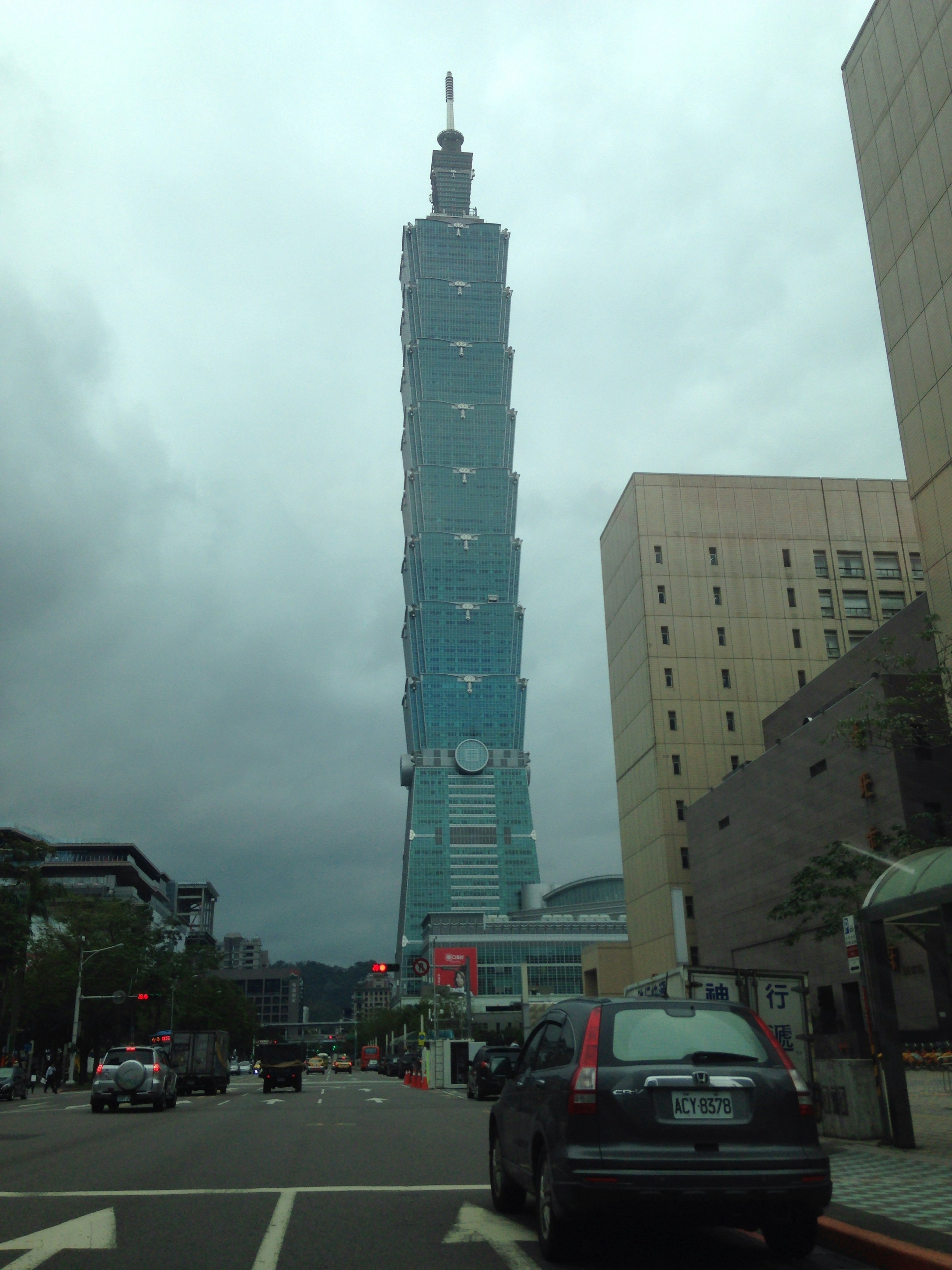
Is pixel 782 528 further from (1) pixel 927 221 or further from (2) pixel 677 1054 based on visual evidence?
(2) pixel 677 1054

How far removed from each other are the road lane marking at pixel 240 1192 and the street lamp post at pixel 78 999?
58900 mm

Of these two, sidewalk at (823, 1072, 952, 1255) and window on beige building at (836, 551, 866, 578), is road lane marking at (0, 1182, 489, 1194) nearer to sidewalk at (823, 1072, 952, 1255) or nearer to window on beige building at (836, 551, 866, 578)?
sidewalk at (823, 1072, 952, 1255)

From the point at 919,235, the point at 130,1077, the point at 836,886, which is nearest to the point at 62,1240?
the point at 130,1077

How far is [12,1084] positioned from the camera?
143 feet

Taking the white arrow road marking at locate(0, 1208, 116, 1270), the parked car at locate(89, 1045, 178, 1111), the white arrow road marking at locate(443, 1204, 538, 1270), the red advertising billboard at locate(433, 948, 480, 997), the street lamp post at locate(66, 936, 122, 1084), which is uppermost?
the red advertising billboard at locate(433, 948, 480, 997)

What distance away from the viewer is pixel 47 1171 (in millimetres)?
13141

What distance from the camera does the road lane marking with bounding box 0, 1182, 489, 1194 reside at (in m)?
10.7

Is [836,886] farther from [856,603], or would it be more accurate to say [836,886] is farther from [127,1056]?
[856,603]

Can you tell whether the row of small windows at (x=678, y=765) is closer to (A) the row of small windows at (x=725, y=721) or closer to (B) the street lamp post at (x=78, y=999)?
(A) the row of small windows at (x=725, y=721)

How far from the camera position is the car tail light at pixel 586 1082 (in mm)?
6938

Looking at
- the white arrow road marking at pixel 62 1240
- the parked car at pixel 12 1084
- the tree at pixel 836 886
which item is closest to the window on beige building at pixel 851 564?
the tree at pixel 836 886

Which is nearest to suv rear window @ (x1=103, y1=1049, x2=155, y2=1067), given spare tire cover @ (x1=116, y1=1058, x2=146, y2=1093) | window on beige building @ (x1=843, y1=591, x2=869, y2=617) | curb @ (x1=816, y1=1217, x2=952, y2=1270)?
spare tire cover @ (x1=116, y1=1058, x2=146, y2=1093)

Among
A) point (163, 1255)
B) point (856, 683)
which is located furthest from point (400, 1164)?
point (856, 683)

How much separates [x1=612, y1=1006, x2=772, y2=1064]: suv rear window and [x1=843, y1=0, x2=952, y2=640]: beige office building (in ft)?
77.0
